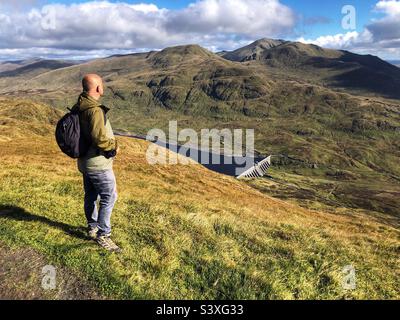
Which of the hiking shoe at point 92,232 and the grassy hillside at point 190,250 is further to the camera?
the hiking shoe at point 92,232

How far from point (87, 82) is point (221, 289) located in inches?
296

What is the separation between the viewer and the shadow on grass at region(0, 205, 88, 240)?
15.3 m

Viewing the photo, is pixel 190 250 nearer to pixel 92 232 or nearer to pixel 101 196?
pixel 92 232

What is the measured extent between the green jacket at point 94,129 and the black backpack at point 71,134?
Answer: 0.15 meters

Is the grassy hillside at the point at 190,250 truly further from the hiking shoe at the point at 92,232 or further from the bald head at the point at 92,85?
the bald head at the point at 92,85

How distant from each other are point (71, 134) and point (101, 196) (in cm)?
247

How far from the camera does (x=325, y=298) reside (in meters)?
12.6

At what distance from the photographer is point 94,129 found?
12.4 m

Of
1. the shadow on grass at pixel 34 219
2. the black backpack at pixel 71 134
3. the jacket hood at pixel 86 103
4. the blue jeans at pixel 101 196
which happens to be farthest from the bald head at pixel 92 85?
the shadow on grass at pixel 34 219

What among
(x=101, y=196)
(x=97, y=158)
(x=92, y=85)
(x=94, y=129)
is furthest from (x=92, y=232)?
(x=92, y=85)

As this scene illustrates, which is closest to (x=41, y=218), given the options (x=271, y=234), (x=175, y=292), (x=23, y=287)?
(x=23, y=287)

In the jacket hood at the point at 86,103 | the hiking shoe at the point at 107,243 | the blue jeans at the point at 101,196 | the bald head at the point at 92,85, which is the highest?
the bald head at the point at 92,85

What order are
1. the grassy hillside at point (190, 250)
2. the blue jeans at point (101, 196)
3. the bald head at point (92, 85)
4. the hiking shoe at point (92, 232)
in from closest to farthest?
the grassy hillside at point (190, 250)
the bald head at point (92, 85)
the blue jeans at point (101, 196)
the hiking shoe at point (92, 232)

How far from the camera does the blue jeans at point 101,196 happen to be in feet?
44.1
